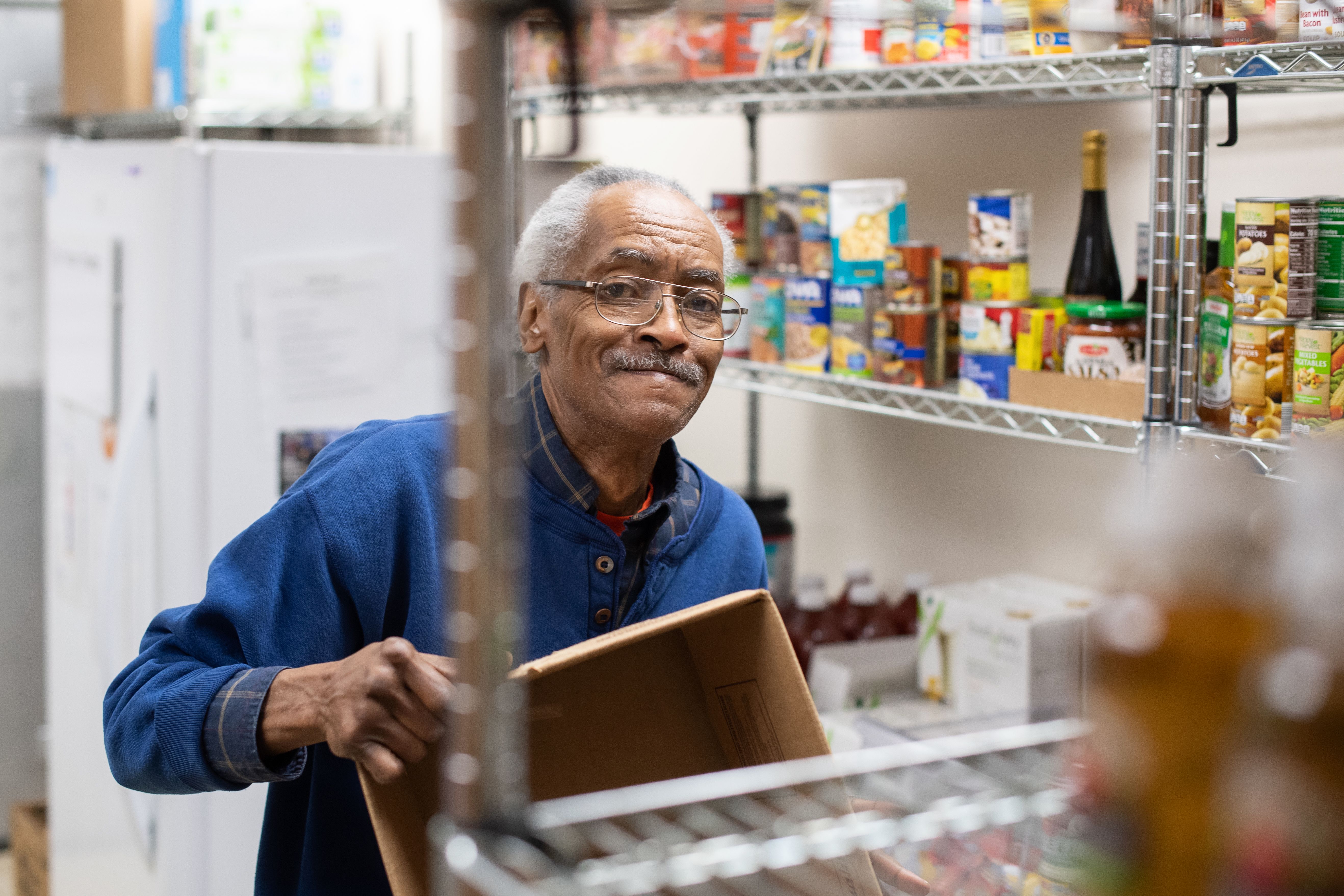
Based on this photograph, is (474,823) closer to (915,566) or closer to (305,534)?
(305,534)

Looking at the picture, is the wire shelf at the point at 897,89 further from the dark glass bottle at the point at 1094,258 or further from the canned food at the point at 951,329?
the canned food at the point at 951,329

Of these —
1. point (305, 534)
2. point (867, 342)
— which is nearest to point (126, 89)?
point (867, 342)

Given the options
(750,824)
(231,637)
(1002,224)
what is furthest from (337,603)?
(1002,224)

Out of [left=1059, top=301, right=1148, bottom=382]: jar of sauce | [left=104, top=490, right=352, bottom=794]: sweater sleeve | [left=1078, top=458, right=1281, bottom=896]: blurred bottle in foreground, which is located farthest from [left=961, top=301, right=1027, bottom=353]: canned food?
[left=1078, top=458, right=1281, bottom=896]: blurred bottle in foreground

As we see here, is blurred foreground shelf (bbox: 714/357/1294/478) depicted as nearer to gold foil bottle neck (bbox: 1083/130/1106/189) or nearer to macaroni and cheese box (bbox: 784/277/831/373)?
macaroni and cheese box (bbox: 784/277/831/373)

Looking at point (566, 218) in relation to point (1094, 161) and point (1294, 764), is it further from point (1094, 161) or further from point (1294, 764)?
point (1294, 764)

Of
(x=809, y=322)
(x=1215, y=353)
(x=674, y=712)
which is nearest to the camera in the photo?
(x=674, y=712)

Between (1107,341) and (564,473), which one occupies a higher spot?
(1107,341)

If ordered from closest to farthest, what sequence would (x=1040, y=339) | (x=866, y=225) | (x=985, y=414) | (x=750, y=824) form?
(x=750, y=824)
(x=1040, y=339)
(x=985, y=414)
(x=866, y=225)

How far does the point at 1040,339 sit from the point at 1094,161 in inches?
10.5

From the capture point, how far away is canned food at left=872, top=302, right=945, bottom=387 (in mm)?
1866

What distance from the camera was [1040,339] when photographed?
1.67m

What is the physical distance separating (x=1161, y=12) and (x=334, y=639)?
992mm

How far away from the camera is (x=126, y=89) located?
3119 mm
